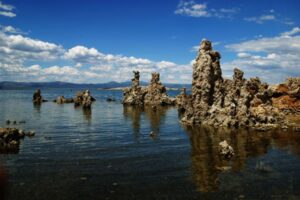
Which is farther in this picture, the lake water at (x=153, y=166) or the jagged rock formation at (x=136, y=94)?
the jagged rock formation at (x=136, y=94)

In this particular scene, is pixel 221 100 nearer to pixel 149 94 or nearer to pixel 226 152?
pixel 226 152

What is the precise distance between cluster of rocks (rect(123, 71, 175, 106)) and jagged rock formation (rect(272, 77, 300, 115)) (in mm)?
63987

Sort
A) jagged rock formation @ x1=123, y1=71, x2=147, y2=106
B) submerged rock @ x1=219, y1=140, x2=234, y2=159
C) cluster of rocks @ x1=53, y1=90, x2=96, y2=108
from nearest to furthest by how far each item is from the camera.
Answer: submerged rock @ x1=219, y1=140, x2=234, y2=159 < cluster of rocks @ x1=53, y1=90, x2=96, y2=108 < jagged rock formation @ x1=123, y1=71, x2=147, y2=106

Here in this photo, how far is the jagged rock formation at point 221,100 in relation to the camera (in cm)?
7738

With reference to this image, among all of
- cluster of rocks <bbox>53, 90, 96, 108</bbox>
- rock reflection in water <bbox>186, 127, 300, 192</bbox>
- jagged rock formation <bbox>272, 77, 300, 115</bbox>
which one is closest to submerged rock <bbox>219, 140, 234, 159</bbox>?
rock reflection in water <bbox>186, 127, 300, 192</bbox>

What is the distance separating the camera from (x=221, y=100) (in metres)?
82.9

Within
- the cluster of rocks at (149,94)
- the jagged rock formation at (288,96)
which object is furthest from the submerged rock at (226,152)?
the cluster of rocks at (149,94)

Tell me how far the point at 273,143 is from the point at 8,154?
41.0 meters

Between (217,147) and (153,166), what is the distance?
15931 mm

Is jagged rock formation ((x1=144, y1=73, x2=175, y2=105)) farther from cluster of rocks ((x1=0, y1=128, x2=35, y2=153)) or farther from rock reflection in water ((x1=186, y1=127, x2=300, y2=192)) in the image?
cluster of rocks ((x1=0, y1=128, x2=35, y2=153))

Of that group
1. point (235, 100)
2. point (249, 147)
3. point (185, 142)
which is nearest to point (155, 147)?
point (185, 142)

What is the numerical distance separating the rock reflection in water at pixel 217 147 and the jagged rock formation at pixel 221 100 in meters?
6.82

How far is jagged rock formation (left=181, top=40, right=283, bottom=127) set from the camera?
77.4 m

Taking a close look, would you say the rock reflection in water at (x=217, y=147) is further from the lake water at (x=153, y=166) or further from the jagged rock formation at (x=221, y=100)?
the jagged rock formation at (x=221, y=100)
